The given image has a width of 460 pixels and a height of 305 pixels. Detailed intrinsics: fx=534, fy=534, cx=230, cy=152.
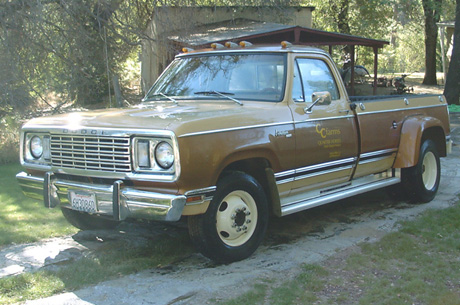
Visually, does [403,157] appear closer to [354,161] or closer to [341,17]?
[354,161]

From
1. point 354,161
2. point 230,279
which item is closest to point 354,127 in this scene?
point 354,161

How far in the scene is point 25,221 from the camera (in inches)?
254

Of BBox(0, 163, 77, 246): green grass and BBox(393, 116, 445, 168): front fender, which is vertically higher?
BBox(393, 116, 445, 168): front fender

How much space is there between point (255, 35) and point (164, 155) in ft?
34.3

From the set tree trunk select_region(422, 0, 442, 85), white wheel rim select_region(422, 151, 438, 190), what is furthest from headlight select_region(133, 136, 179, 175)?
tree trunk select_region(422, 0, 442, 85)

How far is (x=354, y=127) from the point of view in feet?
20.4

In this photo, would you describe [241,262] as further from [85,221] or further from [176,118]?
[85,221]

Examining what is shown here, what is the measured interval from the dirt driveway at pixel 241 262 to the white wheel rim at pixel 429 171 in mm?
251

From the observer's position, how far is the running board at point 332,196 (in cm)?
543

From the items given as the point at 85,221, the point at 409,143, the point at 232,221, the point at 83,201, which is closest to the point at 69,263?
the point at 83,201

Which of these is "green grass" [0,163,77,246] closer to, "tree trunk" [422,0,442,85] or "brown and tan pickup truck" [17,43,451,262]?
"brown and tan pickup truck" [17,43,451,262]

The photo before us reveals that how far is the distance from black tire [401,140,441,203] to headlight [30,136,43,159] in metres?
4.57

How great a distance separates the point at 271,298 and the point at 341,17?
2312 centimetres

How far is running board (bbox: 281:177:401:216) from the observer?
5.43 metres
